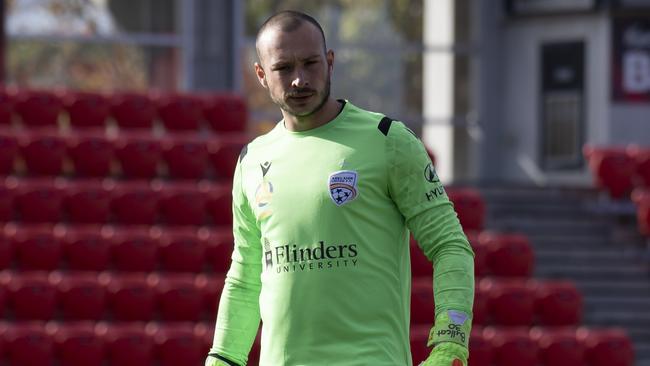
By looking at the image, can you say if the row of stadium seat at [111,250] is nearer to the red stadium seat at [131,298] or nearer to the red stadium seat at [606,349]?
the red stadium seat at [131,298]

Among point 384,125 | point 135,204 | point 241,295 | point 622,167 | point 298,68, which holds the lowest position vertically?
point 135,204

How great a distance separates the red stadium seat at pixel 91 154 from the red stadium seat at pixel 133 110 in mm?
933

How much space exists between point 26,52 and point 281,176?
1147 centimetres

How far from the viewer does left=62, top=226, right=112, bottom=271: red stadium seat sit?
9320 mm

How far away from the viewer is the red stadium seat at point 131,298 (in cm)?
881

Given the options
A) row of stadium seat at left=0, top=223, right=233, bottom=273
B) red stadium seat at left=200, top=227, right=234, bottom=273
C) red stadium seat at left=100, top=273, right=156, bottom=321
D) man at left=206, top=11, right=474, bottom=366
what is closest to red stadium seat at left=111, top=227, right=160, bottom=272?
row of stadium seat at left=0, top=223, right=233, bottom=273

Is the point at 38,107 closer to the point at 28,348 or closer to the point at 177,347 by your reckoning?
the point at 28,348

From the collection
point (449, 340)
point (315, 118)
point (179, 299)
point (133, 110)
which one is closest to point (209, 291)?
point (179, 299)

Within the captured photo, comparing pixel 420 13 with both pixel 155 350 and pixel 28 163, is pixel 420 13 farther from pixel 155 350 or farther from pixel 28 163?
pixel 155 350

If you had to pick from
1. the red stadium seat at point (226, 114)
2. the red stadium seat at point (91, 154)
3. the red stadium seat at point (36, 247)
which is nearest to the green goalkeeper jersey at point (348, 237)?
the red stadium seat at point (36, 247)

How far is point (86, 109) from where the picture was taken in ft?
37.5

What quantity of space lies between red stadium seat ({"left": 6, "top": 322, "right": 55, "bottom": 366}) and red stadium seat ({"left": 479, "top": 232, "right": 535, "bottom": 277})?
3.33 m

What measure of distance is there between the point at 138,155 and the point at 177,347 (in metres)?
2.76

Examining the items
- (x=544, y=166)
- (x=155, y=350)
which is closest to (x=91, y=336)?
(x=155, y=350)
